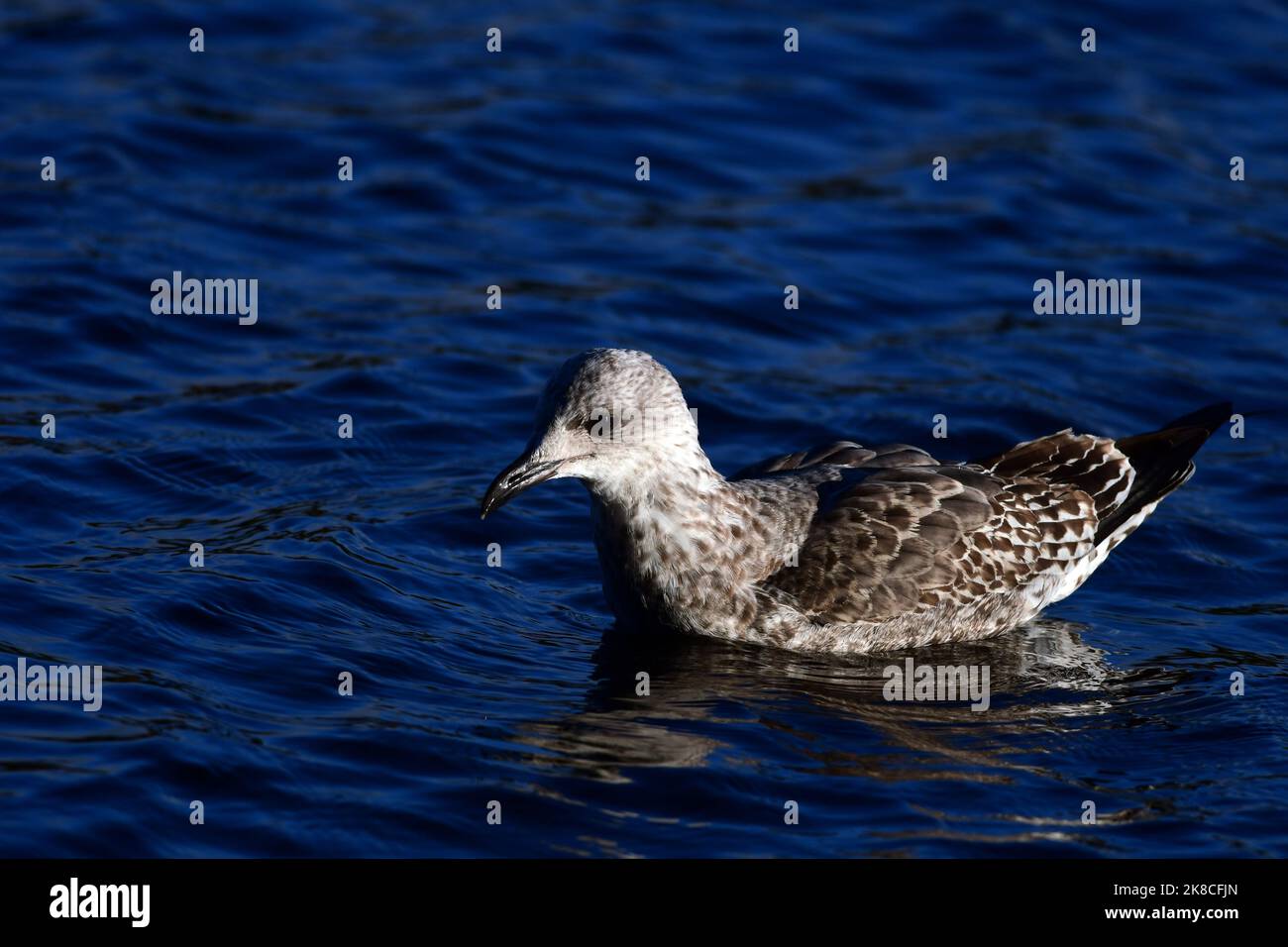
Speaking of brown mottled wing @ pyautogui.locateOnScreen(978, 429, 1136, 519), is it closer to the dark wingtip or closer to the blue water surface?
the dark wingtip

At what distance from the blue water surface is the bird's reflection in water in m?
0.03

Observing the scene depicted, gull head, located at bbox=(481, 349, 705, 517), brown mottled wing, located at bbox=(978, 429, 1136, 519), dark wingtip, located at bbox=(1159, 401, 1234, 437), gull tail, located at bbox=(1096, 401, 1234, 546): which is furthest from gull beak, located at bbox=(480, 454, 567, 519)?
dark wingtip, located at bbox=(1159, 401, 1234, 437)

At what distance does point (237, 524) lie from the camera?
1077 cm

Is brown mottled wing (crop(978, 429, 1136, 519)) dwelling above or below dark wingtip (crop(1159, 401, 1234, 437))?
below

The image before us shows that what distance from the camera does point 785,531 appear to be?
9.72 meters

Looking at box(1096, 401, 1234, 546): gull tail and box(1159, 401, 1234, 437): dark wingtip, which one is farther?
box(1159, 401, 1234, 437): dark wingtip

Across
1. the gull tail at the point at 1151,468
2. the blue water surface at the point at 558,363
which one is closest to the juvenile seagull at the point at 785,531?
the blue water surface at the point at 558,363

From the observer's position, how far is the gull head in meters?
9.11

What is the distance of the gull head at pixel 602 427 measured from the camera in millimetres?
9109

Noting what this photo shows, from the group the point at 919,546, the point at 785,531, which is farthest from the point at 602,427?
the point at 919,546

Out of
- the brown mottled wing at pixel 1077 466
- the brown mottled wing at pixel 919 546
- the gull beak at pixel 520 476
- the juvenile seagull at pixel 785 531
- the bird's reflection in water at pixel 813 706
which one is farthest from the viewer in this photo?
the brown mottled wing at pixel 1077 466

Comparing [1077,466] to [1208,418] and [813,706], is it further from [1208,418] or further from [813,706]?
[813,706]

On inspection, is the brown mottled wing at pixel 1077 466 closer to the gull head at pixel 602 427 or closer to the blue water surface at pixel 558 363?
the blue water surface at pixel 558 363

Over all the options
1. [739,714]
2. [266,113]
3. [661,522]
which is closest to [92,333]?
[266,113]
